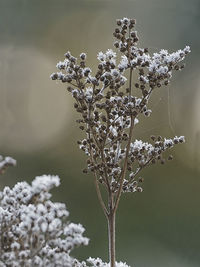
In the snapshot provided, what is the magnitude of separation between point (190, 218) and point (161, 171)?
257 millimetres

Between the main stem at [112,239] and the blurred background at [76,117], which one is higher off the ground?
the blurred background at [76,117]

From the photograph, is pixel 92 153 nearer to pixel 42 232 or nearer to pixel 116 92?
pixel 116 92

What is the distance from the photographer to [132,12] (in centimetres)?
202

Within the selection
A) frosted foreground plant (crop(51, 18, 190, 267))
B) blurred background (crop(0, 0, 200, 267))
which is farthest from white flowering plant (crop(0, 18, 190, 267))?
blurred background (crop(0, 0, 200, 267))

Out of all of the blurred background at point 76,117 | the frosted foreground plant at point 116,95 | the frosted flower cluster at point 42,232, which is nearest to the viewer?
the frosted flower cluster at point 42,232

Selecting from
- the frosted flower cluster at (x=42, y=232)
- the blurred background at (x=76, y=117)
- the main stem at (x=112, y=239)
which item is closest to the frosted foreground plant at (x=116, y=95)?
the main stem at (x=112, y=239)

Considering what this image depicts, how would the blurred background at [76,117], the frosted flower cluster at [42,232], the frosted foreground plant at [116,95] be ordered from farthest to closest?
the blurred background at [76,117] → the frosted foreground plant at [116,95] → the frosted flower cluster at [42,232]

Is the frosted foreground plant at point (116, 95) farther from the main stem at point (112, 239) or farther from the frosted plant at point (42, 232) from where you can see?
the frosted plant at point (42, 232)

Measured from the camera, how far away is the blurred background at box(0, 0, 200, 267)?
6.34 ft

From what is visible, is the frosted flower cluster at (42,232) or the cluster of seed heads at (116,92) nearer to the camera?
the frosted flower cluster at (42,232)

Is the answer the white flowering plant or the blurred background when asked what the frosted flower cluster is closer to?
the white flowering plant

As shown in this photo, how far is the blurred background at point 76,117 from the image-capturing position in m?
1.93

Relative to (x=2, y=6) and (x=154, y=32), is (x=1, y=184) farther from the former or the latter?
(x=154, y=32)

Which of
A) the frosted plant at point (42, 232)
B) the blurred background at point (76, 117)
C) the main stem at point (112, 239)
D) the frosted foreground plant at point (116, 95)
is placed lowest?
the frosted plant at point (42, 232)
